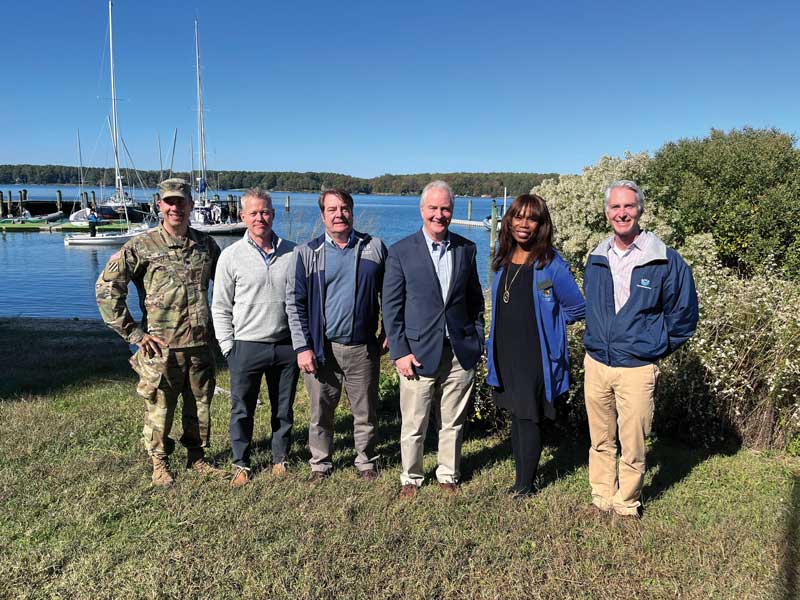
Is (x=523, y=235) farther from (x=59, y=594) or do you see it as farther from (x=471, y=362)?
(x=59, y=594)

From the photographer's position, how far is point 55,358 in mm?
8266

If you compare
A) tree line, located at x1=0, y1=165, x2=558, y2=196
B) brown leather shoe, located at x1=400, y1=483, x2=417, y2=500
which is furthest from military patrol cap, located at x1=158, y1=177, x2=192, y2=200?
tree line, located at x1=0, y1=165, x2=558, y2=196

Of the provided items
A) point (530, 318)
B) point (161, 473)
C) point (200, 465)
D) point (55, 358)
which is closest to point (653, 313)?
point (530, 318)

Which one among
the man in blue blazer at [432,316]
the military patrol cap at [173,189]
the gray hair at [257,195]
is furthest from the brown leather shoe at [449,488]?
the military patrol cap at [173,189]

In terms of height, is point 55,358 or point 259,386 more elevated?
point 259,386

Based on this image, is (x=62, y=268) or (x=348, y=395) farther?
(x=62, y=268)

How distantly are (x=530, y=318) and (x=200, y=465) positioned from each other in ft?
9.03

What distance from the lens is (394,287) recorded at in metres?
3.88

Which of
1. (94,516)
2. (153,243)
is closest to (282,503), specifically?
(94,516)

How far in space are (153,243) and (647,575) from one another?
3736 millimetres

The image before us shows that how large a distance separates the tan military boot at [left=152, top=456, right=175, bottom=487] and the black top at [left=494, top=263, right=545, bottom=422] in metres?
2.52

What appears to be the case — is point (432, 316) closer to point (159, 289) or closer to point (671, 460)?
point (159, 289)

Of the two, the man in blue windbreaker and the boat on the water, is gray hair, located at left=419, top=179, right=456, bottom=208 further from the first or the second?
the boat on the water

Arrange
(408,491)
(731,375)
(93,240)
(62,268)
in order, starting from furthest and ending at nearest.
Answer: (93,240), (62,268), (731,375), (408,491)
